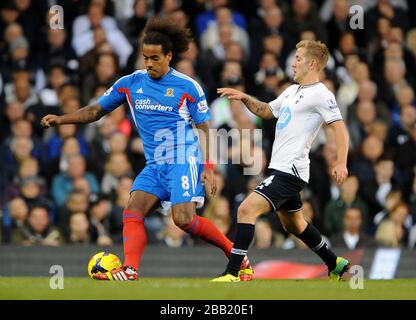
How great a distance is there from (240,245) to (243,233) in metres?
0.11

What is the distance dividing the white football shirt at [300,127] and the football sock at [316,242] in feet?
1.98

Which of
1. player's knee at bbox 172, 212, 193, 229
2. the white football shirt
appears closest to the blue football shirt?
player's knee at bbox 172, 212, 193, 229

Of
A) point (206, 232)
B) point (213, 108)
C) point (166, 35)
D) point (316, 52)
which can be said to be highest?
point (166, 35)

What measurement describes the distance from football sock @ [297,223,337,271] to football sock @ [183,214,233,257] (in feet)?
2.25

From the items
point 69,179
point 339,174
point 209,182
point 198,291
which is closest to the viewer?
point 198,291

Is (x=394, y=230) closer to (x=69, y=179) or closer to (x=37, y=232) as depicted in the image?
(x=69, y=179)

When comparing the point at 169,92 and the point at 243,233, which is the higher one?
the point at 169,92

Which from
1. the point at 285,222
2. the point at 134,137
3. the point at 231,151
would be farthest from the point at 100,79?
the point at 285,222

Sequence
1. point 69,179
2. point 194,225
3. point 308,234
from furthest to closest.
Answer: point 69,179
point 308,234
point 194,225

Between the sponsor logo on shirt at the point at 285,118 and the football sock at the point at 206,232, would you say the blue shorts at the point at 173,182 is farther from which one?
the sponsor logo on shirt at the point at 285,118

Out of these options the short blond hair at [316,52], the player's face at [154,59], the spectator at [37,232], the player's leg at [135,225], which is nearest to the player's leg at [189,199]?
the player's leg at [135,225]

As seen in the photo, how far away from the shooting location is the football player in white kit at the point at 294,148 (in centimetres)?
1002

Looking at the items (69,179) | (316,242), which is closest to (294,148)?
(316,242)

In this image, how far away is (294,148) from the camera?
10.2 m
